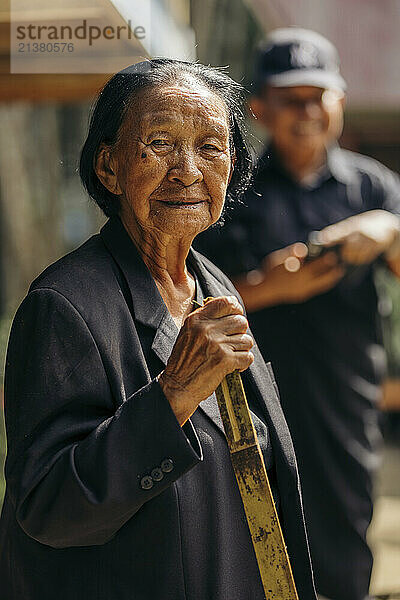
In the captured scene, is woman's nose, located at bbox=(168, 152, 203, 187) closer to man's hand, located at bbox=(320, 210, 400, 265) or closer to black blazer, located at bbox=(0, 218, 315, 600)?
black blazer, located at bbox=(0, 218, 315, 600)

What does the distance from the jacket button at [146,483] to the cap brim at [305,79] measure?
7.20 feet

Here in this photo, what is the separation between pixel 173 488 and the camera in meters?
1.37

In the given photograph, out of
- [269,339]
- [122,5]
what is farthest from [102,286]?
[269,339]

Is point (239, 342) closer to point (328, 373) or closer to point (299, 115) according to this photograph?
point (328, 373)

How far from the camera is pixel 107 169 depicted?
1489mm

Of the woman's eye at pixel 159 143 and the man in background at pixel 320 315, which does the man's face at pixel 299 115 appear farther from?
the woman's eye at pixel 159 143

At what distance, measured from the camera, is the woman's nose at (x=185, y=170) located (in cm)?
139

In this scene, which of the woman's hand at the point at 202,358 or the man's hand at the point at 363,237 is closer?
the woman's hand at the point at 202,358

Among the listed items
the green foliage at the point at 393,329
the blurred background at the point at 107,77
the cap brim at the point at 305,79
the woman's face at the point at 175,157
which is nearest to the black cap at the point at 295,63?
the cap brim at the point at 305,79

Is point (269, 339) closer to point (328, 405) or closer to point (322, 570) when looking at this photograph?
point (328, 405)

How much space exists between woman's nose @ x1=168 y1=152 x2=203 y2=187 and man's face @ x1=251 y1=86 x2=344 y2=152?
1853mm

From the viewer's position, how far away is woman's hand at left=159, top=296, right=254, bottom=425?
129cm

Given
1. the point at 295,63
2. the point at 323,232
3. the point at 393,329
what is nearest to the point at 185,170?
the point at 323,232

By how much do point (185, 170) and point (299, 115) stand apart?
1887mm
